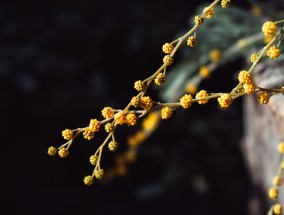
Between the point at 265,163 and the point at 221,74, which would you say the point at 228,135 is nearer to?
the point at 221,74

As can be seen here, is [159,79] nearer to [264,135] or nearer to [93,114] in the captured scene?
[264,135]

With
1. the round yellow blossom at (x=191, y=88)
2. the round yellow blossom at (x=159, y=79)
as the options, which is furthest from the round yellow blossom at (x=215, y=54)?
the round yellow blossom at (x=159, y=79)

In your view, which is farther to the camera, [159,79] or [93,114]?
[93,114]

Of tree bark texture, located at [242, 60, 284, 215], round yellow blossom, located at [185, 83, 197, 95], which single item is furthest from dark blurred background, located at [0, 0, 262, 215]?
round yellow blossom, located at [185, 83, 197, 95]

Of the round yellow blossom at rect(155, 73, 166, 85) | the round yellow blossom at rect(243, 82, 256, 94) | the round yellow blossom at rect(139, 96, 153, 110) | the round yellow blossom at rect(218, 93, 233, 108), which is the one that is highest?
the round yellow blossom at rect(155, 73, 166, 85)

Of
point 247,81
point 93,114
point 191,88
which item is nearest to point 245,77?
point 247,81

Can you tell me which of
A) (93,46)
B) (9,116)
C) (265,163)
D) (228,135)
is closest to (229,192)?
(228,135)

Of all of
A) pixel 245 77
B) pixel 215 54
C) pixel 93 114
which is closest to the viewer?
pixel 245 77

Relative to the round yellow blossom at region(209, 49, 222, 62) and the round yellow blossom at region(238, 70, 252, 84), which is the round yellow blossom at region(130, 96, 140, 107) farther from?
the round yellow blossom at region(209, 49, 222, 62)
